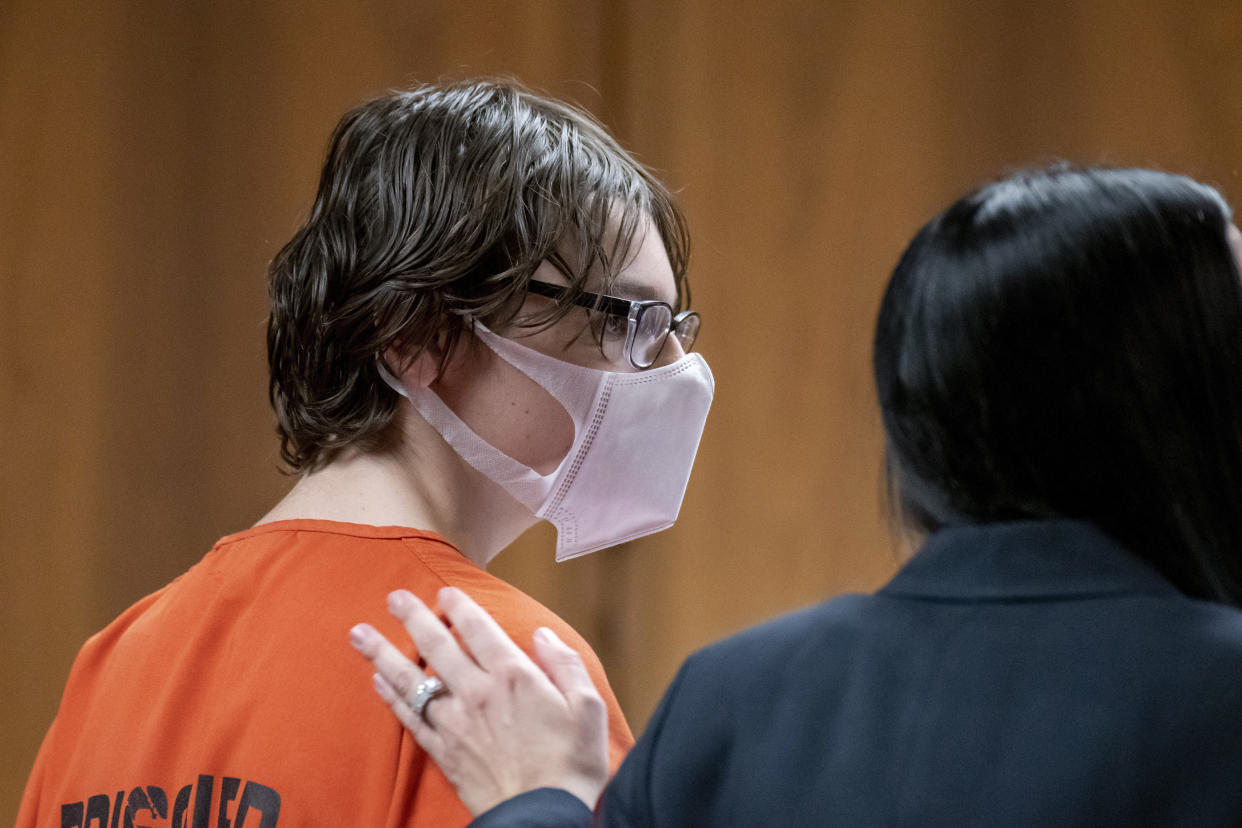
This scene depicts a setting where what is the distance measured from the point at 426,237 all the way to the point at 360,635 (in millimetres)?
461

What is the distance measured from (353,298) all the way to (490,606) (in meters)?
0.43

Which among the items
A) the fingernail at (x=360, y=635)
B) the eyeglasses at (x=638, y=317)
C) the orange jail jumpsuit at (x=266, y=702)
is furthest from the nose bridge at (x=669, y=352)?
the fingernail at (x=360, y=635)

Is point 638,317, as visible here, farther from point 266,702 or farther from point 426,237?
point 266,702

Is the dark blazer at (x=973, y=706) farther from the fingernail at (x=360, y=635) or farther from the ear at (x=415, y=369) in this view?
the ear at (x=415, y=369)

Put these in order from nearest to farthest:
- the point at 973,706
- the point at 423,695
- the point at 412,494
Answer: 1. the point at 973,706
2. the point at 423,695
3. the point at 412,494

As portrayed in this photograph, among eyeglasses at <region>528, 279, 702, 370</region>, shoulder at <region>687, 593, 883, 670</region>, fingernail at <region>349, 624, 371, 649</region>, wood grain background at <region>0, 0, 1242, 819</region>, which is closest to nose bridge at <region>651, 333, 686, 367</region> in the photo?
eyeglasses at <region>528, 279, 702, 370</region>

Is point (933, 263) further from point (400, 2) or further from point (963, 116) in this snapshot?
point (400, 2)

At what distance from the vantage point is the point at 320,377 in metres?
1.30

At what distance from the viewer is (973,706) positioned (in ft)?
2.17

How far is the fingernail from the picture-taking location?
99 cm

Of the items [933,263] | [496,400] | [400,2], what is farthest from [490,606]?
[400,2]

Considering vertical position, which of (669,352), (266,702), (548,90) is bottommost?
(266,702)

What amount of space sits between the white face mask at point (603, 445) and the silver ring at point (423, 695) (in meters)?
0.34

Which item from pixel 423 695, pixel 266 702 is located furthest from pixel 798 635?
pixel 266 702
